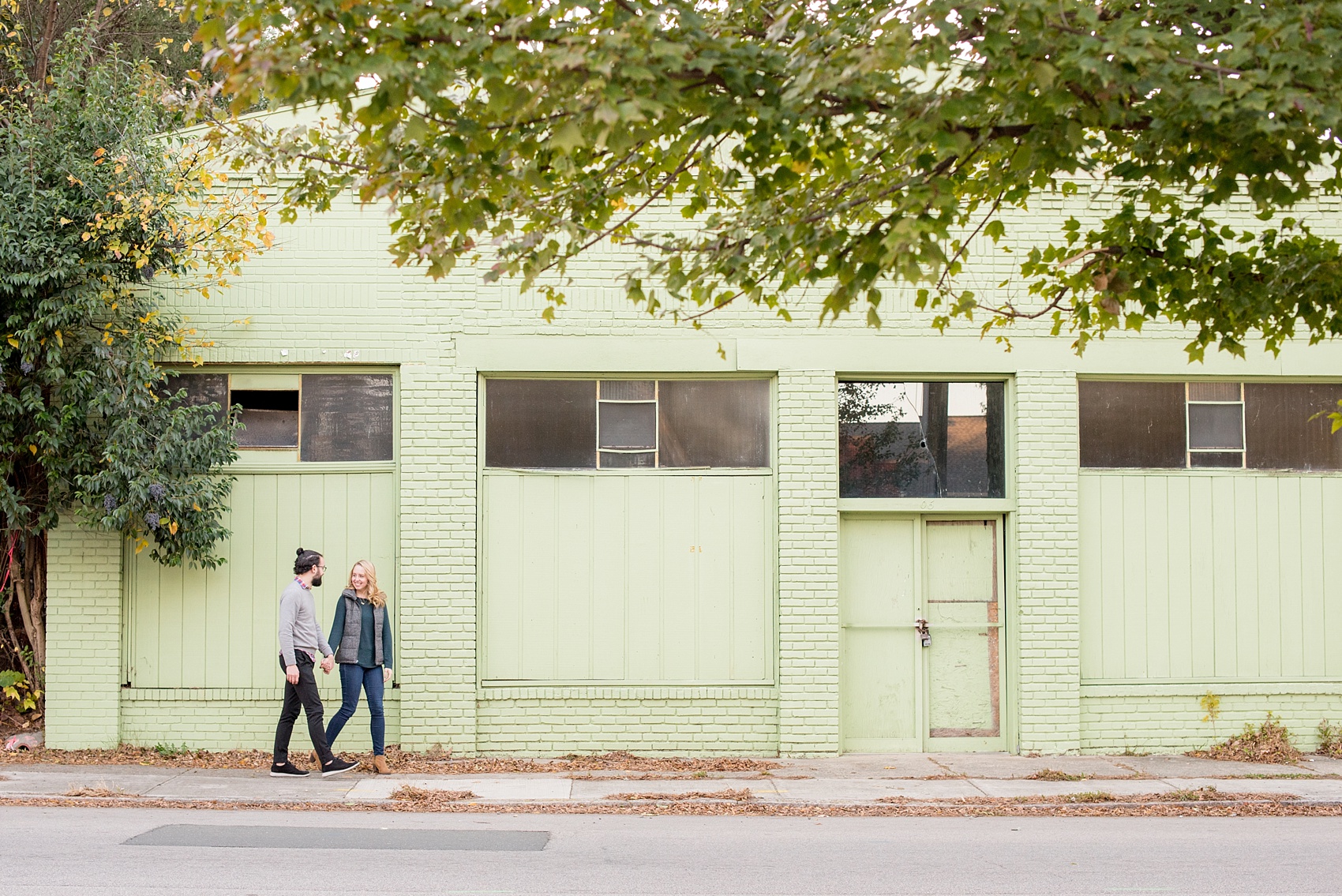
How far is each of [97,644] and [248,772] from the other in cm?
183

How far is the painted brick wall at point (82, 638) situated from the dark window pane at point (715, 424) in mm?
4776

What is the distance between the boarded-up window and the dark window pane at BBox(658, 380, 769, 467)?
316 centimetres

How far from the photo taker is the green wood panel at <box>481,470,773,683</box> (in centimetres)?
1052

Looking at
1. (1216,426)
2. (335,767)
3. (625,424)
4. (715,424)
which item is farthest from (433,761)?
(1216,426)

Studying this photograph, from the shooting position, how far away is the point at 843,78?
467 cm

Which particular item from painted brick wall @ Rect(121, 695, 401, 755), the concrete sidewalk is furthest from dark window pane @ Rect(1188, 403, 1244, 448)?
painted brick wall @ Rect(121, 695, 401, 755)

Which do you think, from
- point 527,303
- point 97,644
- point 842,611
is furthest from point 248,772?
point 842,611

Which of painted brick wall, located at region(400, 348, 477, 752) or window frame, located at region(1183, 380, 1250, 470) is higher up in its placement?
window frame, located at region(1183, 380, 1250, 470)

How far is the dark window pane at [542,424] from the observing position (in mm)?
10648

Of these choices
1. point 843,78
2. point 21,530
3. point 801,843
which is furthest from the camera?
point 21,530

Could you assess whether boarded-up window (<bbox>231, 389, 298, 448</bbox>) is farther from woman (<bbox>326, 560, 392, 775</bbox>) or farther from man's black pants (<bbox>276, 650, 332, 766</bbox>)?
man's black pants (<bbox>276, 650, 332, 766</bbox>)

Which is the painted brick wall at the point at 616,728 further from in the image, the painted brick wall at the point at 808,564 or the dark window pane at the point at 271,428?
the dark window pane at the point at 271,428

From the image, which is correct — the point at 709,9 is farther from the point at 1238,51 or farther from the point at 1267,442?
the point at 1267,442

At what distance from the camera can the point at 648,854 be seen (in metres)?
7.24
